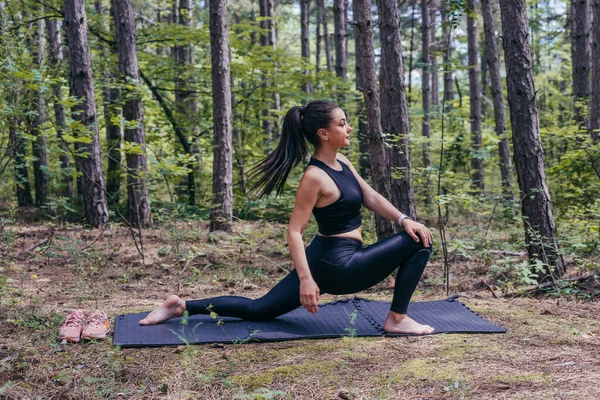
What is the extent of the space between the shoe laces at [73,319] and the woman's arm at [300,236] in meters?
1.64

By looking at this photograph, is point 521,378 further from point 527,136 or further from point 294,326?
point 527,136

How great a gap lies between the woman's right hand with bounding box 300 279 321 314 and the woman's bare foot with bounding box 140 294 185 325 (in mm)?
1089

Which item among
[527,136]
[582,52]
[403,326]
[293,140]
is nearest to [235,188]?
[582,52]

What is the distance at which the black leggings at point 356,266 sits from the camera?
4082mm

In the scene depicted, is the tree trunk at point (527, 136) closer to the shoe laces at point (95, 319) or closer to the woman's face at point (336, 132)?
the woman's face at point (336, 132)

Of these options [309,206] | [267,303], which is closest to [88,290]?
[267,303]

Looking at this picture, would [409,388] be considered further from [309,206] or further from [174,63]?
[174,63]

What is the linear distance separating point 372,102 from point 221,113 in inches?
165

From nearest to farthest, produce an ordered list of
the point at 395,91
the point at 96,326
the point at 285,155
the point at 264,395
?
the point at 264,395 → the point at 96,326 → the point at 285,155 → the point at 395,91

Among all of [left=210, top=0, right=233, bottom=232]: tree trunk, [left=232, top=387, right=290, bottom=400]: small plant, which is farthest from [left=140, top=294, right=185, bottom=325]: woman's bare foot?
[left=210, top=0, right=233, bottom=232]: tree trunk

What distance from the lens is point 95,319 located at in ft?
13.8

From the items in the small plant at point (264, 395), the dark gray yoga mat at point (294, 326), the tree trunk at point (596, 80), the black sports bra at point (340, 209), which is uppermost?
the tree trunk at point (596, 80)

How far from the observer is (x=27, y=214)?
13.8 meters

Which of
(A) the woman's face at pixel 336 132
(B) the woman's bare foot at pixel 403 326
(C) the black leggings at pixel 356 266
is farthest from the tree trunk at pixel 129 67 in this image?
(B) the woman's bare foot at pixel 403 326
